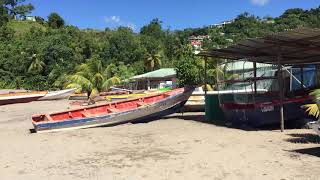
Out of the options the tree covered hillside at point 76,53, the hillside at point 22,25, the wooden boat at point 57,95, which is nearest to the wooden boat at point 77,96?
the wooden boat at point 57,95

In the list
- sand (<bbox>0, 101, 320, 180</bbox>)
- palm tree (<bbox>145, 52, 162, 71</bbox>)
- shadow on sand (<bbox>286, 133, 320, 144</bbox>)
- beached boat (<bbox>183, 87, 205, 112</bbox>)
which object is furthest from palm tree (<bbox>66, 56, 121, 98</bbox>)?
palm tree (<bbox>145, 52, 162, 71</bbox>)

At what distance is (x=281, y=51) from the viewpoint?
1698 centimetres

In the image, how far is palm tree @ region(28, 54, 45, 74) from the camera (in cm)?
6488

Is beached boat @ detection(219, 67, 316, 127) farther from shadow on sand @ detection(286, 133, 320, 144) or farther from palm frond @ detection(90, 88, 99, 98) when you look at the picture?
palm frond @ detection(90, 88, 99, 98)

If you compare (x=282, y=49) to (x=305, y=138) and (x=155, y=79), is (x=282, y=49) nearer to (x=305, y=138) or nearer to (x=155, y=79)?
(x=305, y=138)

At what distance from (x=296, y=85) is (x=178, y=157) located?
8343 mm

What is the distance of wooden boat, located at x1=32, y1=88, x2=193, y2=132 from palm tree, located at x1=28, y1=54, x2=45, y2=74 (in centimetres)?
4656

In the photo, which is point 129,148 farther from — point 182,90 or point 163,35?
point 163,35

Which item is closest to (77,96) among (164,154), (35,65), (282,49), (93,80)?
(93,80)

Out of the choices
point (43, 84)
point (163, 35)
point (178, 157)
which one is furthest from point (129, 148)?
point (163, 35)

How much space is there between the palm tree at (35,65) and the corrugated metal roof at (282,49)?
49.3 metres

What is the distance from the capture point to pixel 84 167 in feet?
33.2

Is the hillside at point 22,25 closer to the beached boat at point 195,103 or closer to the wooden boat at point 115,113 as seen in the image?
the beached boat at point 195,103

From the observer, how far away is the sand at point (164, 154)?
9.18 m
